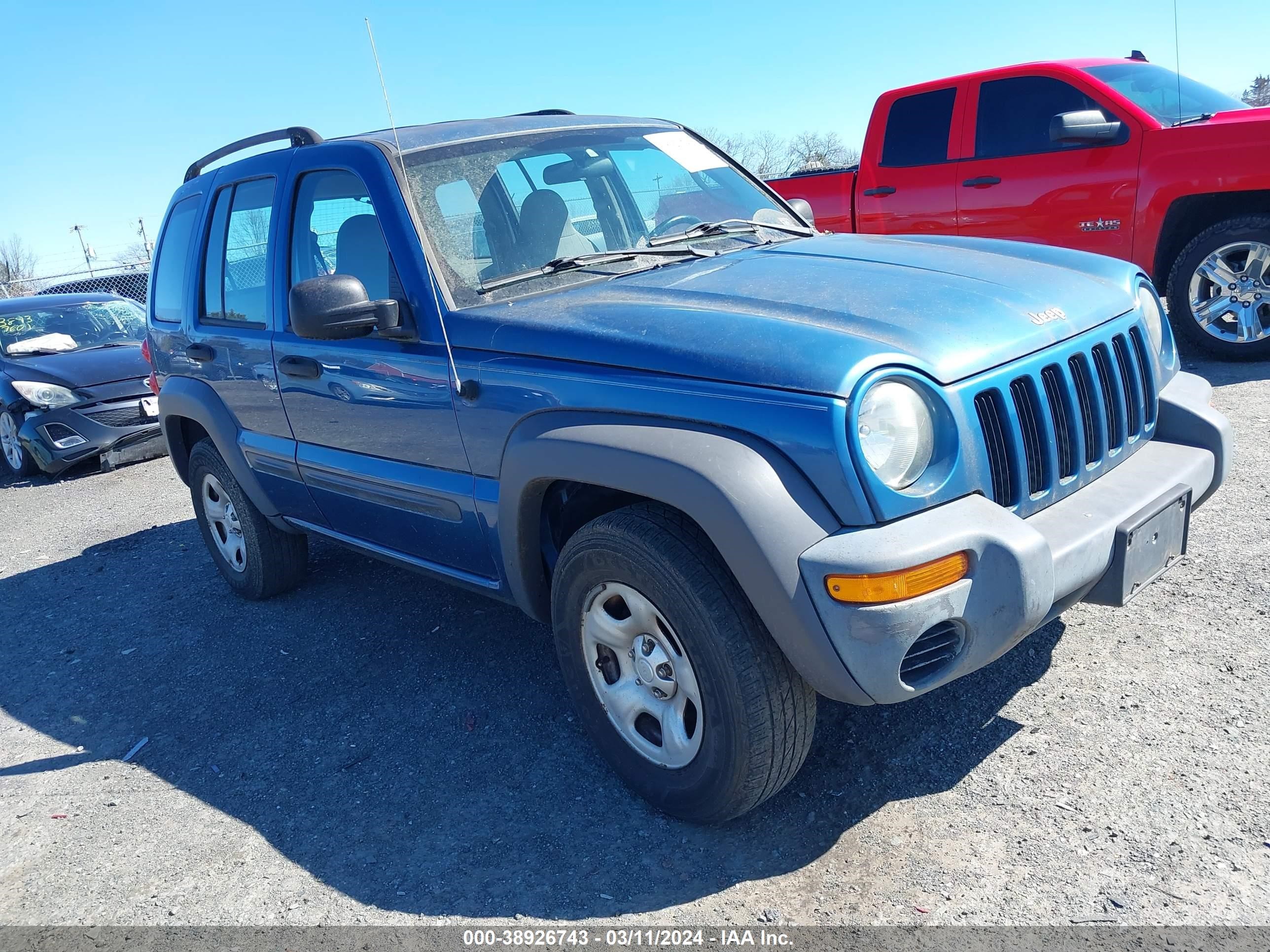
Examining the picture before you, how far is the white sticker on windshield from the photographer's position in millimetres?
4086

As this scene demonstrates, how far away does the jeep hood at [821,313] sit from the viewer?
2.45 meters

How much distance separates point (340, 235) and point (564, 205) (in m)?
0.84

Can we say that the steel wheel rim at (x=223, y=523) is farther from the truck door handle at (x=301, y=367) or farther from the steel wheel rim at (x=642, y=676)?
the steel wheel rim at (x=642, y=676)

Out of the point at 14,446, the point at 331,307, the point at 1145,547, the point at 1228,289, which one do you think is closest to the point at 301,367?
the point at 331,307

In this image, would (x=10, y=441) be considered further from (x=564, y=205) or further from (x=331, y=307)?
(x=564, y=205)

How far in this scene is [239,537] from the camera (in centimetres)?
497

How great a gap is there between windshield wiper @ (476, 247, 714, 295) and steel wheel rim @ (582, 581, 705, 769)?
1090 mm

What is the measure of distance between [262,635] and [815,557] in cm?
321

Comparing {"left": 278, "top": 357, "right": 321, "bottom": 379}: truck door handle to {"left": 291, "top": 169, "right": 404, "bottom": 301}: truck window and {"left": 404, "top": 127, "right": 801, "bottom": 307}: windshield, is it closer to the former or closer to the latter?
{"left": 291, "top": 169, "right": 404, "bottom": 301}: truck window

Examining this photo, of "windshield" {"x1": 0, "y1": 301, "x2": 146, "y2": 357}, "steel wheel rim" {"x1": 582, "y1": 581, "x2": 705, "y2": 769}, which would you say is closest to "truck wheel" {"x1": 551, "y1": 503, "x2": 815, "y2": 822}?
"steel wheel rim" {"x1": 582, "y1": 581, "x2": 705, "y2": 769}

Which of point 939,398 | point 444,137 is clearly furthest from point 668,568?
point 444,137

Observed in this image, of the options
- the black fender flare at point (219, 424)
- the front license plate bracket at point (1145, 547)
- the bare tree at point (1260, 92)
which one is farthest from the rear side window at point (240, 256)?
the bare tree at point (1260, 92)

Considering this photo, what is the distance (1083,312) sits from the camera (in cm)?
290

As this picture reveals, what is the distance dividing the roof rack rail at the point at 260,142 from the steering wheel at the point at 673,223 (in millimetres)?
1375
